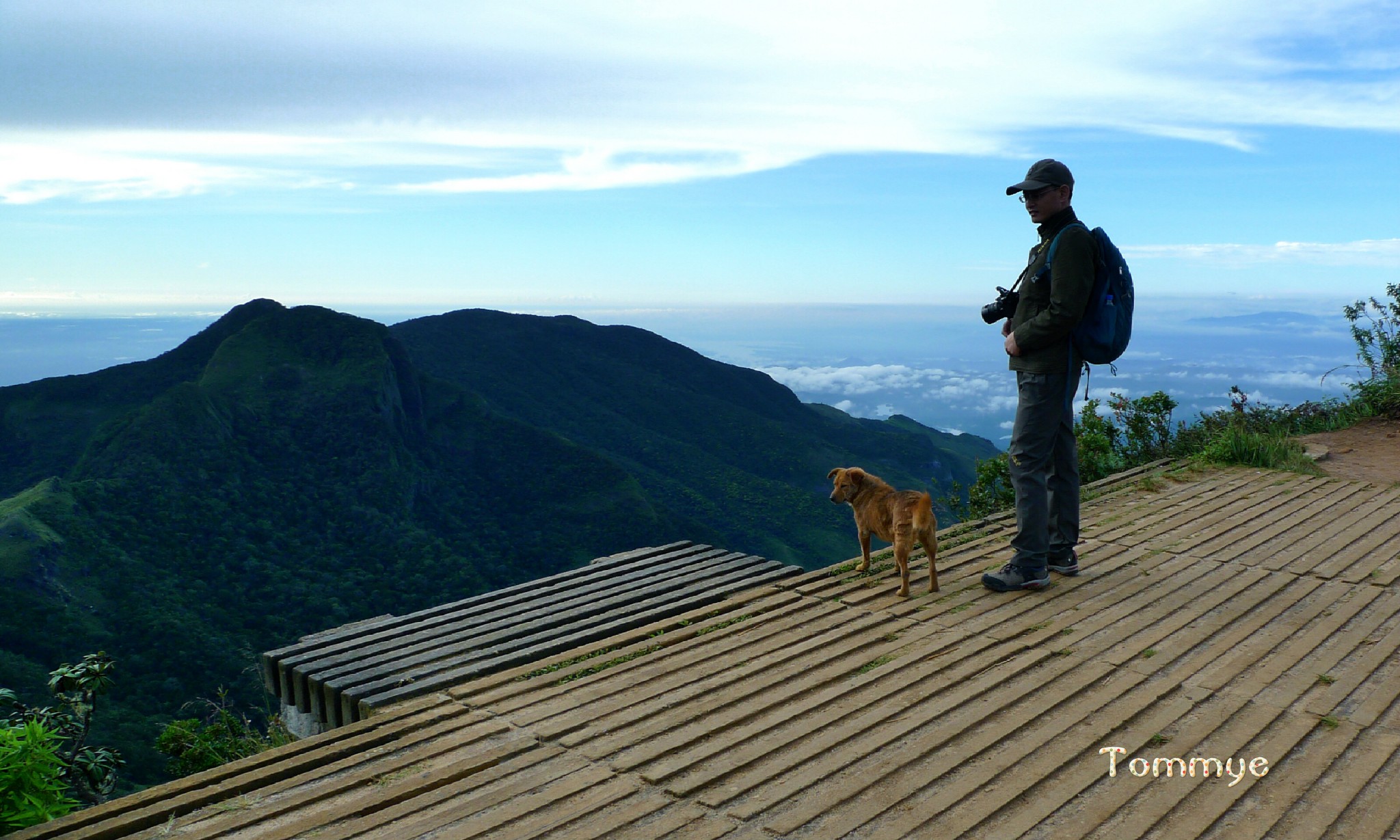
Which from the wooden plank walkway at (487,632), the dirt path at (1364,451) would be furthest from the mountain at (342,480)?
the dirt path at (1364,451)

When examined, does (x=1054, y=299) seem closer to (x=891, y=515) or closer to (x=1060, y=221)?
(x=1060, y=221)

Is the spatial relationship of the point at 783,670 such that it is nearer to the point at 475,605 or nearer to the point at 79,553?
the point at 475,605

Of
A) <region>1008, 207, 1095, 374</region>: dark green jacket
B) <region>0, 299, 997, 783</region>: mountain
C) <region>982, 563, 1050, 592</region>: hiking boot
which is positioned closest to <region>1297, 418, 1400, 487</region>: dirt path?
<region>982, 563, 1050, 592</region>: hiking boot

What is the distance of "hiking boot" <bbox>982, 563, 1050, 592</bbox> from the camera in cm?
464

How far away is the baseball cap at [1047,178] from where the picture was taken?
4.35 m

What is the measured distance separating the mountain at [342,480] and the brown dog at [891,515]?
1697cm

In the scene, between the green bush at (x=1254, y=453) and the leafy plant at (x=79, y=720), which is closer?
the leafy plant at (x=79, y=720)

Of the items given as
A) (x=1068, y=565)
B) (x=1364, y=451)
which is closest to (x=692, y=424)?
(x=1364, y=451)

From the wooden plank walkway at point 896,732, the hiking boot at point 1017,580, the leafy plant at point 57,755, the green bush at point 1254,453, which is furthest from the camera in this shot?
the green bush at point 1254,453

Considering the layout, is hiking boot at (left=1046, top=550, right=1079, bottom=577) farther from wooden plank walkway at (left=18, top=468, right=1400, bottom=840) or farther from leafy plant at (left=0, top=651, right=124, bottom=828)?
leafy plant at (left=0, top=651, right=124, bottom=828)

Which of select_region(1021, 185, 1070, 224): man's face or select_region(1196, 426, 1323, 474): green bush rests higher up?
select_region(1021, 185, 1070, 224): man's face

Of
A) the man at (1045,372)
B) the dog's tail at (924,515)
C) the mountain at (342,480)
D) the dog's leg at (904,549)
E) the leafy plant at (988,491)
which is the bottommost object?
the mountain at (342,480)

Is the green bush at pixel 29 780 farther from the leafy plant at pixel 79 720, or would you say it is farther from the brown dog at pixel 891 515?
the brown dog at pixel 891 515

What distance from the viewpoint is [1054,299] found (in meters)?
4.31
